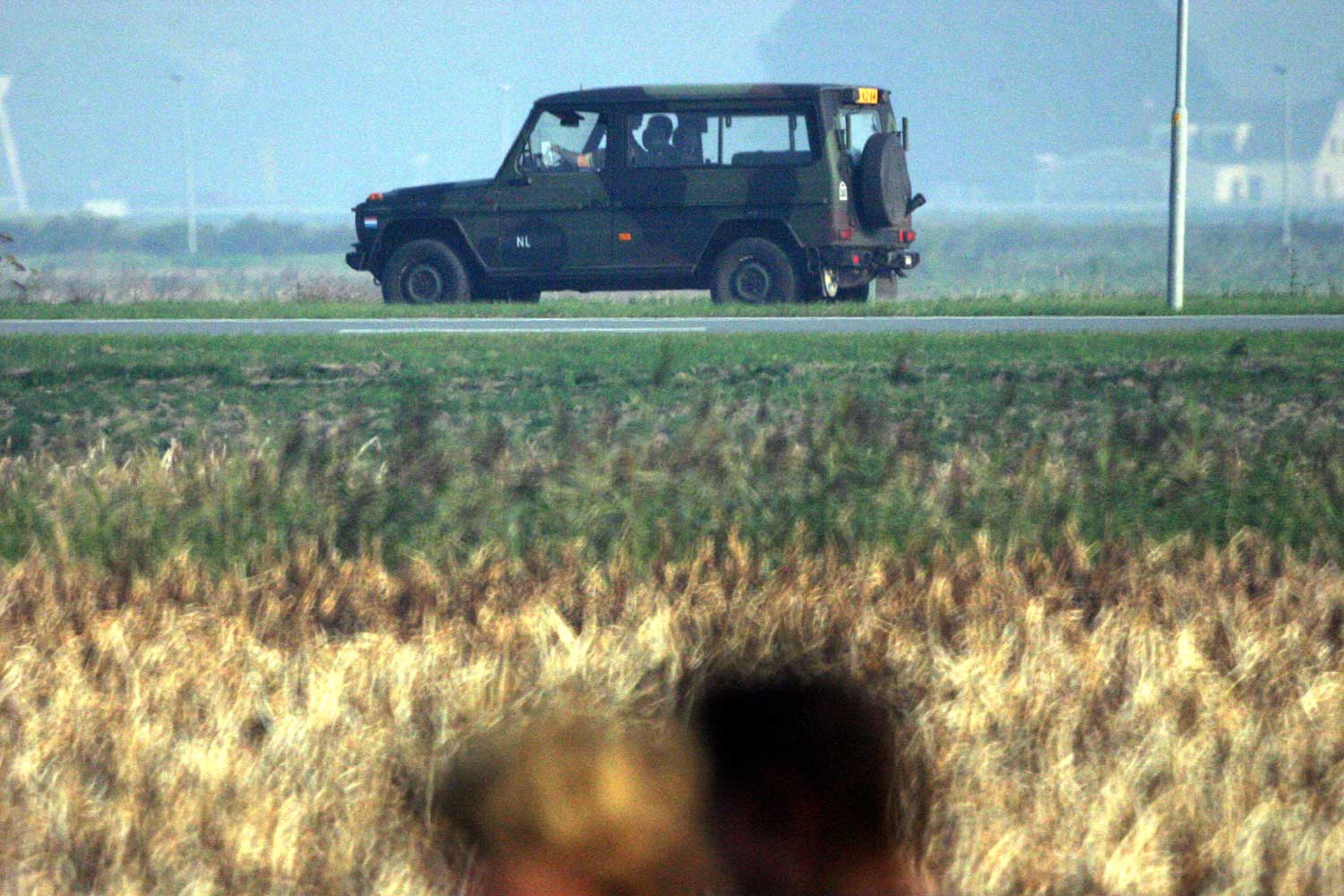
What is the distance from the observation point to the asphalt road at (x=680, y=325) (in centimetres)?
1425

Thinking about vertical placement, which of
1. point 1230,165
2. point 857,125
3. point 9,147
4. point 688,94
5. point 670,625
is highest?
point 9,147

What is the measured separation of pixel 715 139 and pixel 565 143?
143 cm

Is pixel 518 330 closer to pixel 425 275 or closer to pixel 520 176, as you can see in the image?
pixel 520 176

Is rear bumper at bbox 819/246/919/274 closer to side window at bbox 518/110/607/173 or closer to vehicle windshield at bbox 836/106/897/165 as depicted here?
vehicle windshield at bbox 836/106/897/165

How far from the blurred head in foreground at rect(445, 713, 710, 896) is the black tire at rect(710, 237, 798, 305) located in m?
14.0

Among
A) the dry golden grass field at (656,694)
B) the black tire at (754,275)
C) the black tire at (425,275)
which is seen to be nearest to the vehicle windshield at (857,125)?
the black tire at (754,275)

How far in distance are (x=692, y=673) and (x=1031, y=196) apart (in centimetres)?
15969

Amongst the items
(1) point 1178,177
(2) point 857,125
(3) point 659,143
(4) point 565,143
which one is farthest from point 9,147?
(1) point 1178,177

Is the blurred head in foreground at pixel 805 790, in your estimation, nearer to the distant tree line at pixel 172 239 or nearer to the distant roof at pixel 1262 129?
the distant tree line at pixel 172 239

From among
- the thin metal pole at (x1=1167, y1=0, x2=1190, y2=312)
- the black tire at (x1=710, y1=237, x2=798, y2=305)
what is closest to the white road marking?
the black tire at (x1=710, y1=237, x2=798, y2=305)

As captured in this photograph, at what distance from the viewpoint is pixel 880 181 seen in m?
17.8

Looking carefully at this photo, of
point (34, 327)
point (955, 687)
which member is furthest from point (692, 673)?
point (34, 327)

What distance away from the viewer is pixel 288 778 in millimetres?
3857

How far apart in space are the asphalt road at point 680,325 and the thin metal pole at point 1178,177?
4.81 ft
